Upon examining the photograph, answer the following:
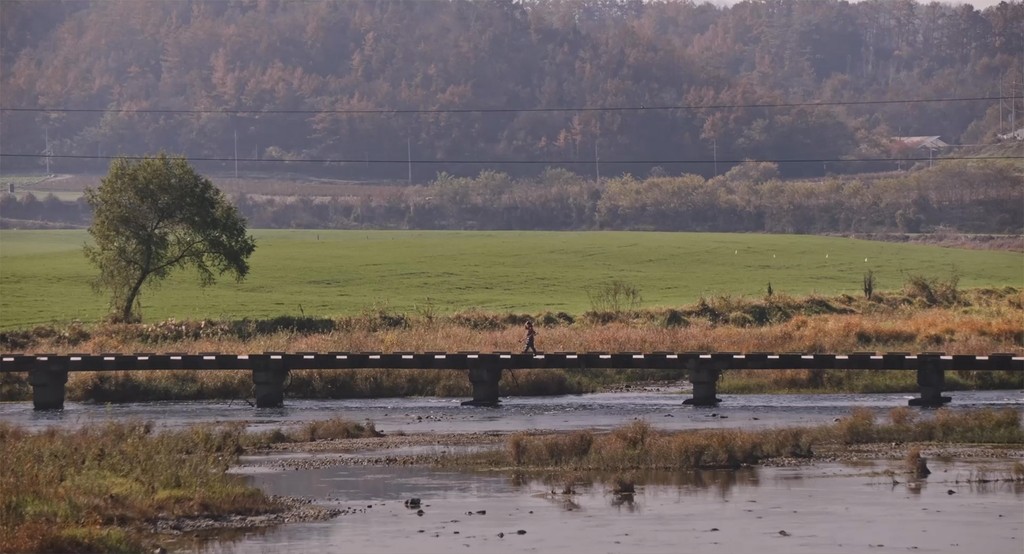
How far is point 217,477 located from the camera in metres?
28.4

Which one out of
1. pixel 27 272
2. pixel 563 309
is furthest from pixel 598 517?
pixel 27 272

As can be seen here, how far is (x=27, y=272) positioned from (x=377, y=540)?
73654 millimetres

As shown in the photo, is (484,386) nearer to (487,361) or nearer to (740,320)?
(487,361)

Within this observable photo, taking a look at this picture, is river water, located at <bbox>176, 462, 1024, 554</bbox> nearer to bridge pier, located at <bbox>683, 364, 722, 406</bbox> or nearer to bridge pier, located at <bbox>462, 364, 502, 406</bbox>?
bridge pier, located at <bbox>683, 364, 722, 406</bbox>

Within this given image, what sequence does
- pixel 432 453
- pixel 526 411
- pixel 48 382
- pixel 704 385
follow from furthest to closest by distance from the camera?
pixel 48 382 → pixel 704 385 → pixel 526 411 → pixel 432 453

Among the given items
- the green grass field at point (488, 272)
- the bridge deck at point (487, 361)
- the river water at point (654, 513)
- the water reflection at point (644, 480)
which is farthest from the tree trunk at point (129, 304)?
the water reflection at point (644, 480)

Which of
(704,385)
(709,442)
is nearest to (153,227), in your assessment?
(704,385)

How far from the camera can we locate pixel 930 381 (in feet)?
143

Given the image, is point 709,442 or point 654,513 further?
point 709,442

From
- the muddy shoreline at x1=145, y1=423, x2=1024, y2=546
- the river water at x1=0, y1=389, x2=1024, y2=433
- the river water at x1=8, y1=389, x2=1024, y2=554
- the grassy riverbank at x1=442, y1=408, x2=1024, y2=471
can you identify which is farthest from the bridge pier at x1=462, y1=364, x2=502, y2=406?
the river water at x1=8, y1=389, x2=1024, y2=554

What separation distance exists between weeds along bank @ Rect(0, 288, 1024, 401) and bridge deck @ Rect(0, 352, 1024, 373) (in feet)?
8.15

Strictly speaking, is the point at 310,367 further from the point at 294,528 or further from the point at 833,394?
the point at 294,528

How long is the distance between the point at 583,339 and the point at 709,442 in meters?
23.5

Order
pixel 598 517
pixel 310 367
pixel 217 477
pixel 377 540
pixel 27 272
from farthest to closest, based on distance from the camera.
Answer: pixel 27 272, pixel 310 367, pixel 217 477, pixel 598 517, pixel 377 540
